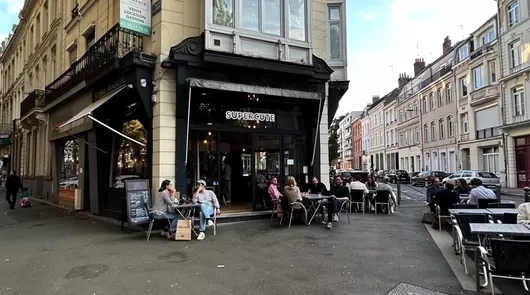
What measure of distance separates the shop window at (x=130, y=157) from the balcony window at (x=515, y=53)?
90.5 ft

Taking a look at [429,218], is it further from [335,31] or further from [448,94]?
[448,94]

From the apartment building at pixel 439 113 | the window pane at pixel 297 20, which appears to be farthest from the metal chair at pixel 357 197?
the apartment building at pixel 439 113

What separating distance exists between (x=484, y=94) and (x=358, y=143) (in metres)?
49.8

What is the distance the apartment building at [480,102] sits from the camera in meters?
30.2

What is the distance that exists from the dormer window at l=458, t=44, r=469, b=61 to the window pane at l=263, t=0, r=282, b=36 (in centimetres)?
2963

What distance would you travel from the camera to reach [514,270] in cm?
455

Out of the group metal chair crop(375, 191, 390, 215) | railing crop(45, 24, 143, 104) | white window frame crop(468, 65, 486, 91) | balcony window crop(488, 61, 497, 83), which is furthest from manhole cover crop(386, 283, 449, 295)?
white window frame crop(468, 65, 486, 91)

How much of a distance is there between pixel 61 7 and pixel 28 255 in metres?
14.6

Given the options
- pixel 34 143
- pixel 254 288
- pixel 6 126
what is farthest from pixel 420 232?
pixel 6 126

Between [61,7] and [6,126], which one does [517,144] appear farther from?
[6,126]

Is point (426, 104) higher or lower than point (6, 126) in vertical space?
higher

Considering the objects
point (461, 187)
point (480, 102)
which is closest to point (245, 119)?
point (461, 187)

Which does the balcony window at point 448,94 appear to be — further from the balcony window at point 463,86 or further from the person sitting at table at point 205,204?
the person sitting at table at point 205,204

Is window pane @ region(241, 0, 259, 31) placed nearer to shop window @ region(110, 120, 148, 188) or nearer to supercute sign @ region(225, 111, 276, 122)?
supercute sign @ region(225, 111, 276, 122)
